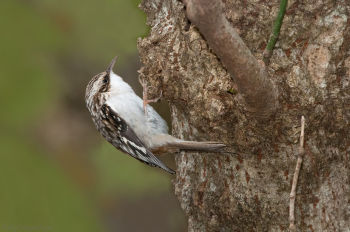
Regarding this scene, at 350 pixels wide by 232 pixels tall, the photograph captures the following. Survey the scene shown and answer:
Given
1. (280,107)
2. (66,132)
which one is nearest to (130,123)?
(280,107)

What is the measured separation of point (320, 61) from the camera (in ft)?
9.84

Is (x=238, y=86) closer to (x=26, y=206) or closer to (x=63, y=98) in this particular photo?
(x=63, y=98)

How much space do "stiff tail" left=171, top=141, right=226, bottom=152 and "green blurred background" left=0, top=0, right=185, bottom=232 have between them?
4.12ft

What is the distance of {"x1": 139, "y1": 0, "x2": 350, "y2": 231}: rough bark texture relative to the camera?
2988 mm

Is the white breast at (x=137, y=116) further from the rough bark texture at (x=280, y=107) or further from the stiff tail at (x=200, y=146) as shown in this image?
the rough bark texture at (x=280, y=107)

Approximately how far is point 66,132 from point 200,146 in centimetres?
373

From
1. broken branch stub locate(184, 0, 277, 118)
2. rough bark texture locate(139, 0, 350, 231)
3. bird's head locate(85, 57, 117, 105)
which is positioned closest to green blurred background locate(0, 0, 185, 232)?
bird's head locate(85, 57, 117, 105)

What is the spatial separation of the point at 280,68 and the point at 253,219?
868 mm

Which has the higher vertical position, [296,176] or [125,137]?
[125,137]

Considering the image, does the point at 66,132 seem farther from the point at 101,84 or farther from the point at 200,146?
the point at 200,146

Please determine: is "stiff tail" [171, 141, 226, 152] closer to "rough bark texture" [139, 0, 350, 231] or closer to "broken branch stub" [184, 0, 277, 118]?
"rough bark texture" [139, 0, 350, 231]

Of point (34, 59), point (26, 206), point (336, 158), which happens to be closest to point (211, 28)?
point (336, 158)

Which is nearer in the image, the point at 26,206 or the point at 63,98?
the point at 63,98

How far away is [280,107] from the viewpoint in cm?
296
